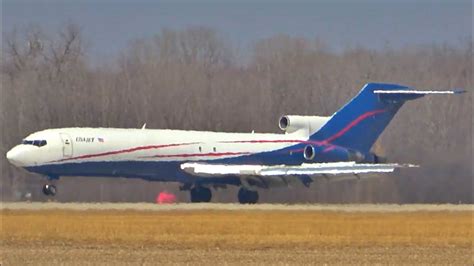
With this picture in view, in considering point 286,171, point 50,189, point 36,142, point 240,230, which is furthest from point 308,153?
point 240,230

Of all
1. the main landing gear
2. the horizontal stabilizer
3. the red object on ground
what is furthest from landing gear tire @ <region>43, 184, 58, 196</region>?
the horizontal stabilizer

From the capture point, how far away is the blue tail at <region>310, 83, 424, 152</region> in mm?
63938

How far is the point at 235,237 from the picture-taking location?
121 feet

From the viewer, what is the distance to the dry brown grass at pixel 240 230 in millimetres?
34219

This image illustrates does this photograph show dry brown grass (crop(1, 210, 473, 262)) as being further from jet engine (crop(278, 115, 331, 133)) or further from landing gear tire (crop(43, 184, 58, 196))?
jet engine (crop(278, 115, 331, 133))

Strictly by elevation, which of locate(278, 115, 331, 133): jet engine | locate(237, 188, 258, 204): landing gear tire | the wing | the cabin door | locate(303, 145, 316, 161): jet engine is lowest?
A: locate(237, 188, 258, 204): landing gear tire

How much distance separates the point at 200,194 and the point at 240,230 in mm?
21775

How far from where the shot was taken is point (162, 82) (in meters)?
85.7

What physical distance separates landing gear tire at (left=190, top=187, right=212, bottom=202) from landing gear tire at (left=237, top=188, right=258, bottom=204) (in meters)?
1.41

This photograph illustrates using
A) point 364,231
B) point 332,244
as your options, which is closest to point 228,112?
point 364,231

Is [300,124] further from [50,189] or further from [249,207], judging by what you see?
[50,189]

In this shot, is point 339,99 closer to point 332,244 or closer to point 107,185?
point 107,185

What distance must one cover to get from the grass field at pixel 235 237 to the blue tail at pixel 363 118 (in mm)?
13560

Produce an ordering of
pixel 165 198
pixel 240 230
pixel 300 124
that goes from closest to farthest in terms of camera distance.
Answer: pixel 240 230, pixel 165 198, pixel 300 124
